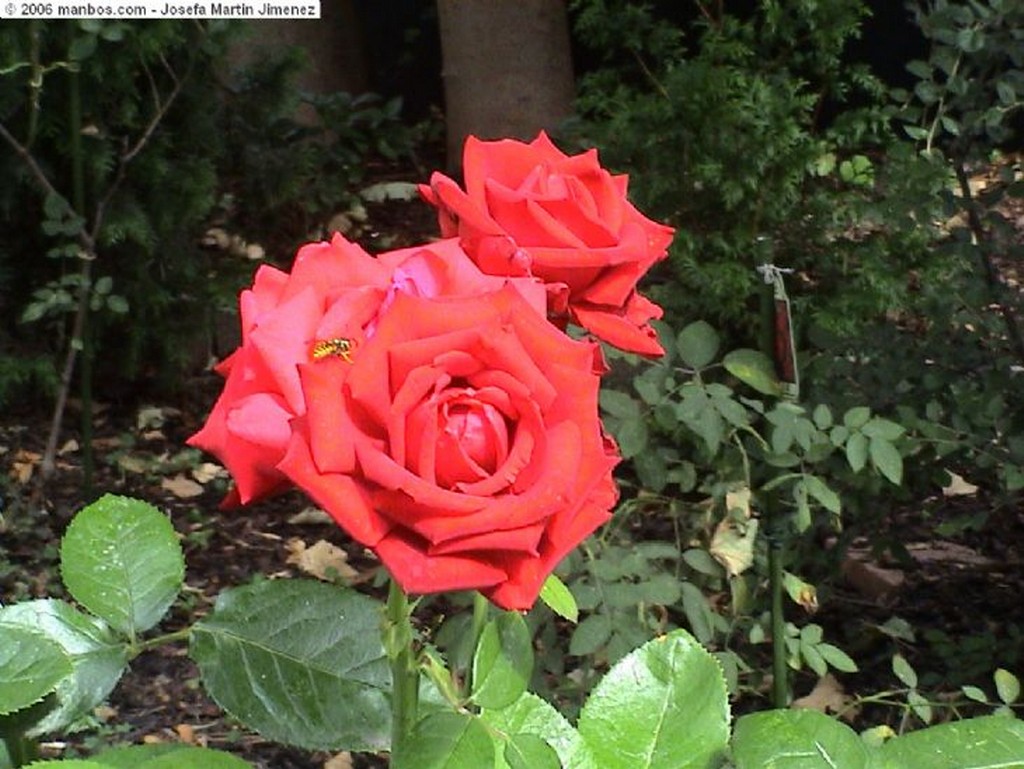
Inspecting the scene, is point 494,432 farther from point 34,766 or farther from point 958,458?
point 958,458

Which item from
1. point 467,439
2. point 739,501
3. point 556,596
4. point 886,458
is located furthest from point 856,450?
point 467,439

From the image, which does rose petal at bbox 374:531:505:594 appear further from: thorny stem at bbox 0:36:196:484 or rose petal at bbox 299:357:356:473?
thorny stem at bbox 0:36:196:484

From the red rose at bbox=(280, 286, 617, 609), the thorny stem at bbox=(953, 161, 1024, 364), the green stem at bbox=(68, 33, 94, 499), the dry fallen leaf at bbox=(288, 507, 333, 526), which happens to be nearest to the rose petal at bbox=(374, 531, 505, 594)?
the red rose at bbox=(280, 286, 617, 609)

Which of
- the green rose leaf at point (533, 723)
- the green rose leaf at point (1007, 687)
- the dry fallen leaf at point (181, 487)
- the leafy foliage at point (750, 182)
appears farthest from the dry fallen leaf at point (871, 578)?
the green rose leaf at point (533, 723)

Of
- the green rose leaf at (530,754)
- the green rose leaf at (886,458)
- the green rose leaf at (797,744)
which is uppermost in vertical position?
the green rose leaf at (797,744)

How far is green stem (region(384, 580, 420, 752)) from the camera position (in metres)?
0.73

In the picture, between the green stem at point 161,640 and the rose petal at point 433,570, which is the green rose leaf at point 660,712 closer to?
the rose petal at point 433,570

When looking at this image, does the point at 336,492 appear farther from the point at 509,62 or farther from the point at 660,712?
the point at 509,62

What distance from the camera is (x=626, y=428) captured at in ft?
6.29

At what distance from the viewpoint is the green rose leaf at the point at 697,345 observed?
1938 millimetres

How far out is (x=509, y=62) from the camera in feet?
15.9

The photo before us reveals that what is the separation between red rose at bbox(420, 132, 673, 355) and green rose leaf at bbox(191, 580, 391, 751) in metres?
0.21

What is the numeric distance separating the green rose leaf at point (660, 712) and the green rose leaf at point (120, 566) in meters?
0.30

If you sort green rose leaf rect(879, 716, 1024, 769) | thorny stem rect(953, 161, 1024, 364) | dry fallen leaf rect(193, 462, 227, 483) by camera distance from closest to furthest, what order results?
green rose leaf rect(879, 716, 1024, 769)
thorny stem rect(953, 161, 1024, 364)
dry fallen leaf rect(193, 462, 227, 483)
